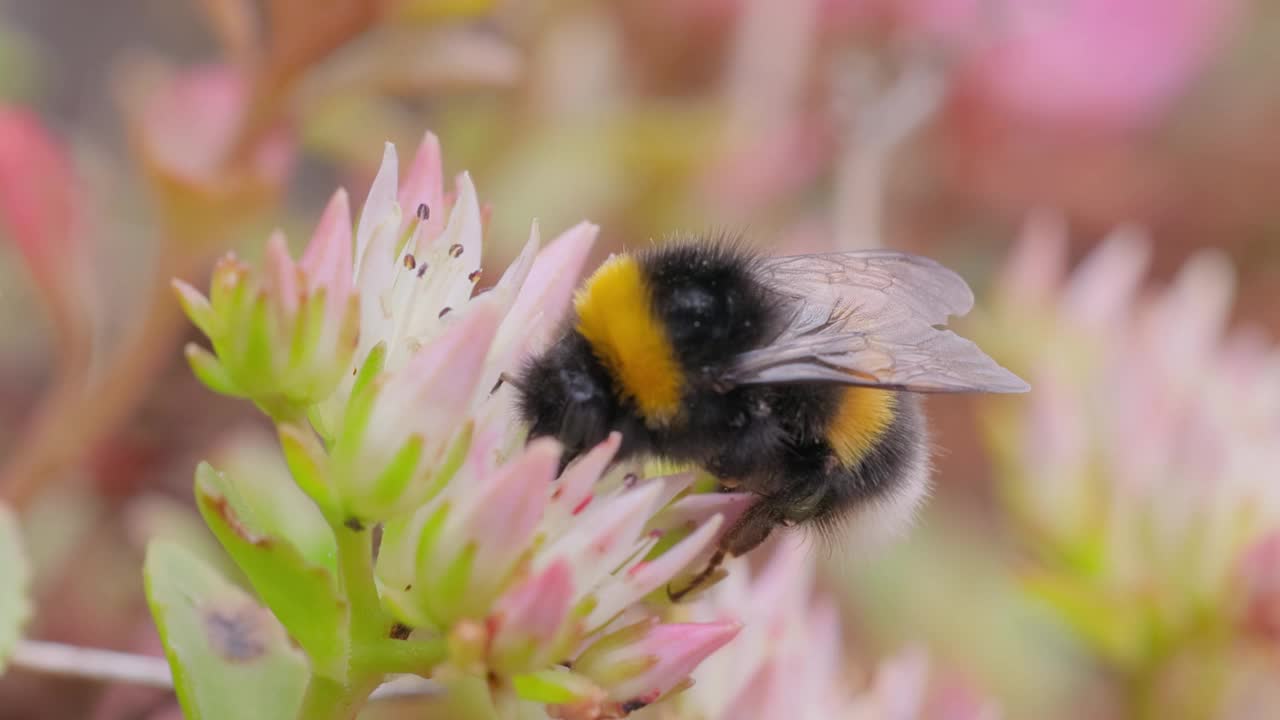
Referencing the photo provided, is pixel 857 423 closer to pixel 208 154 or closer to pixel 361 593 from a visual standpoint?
pixel 361 593

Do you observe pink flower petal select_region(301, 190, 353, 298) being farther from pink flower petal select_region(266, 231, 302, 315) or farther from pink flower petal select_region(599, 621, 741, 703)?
pink flower petal select_region(599, 621, 741, 703)

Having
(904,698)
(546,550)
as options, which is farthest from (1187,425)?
(546,550)

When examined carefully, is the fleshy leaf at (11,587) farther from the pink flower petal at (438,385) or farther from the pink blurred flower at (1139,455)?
the pink blurred flower at (1139,455)

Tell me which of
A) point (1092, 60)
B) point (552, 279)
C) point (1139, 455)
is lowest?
point (1139, 455)

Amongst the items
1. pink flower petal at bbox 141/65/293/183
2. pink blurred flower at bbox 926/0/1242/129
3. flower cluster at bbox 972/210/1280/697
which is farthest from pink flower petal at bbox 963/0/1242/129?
pink flower petal at bbox 141/65/293/183

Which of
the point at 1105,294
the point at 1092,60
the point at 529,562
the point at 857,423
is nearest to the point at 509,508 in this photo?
the point at 529,562

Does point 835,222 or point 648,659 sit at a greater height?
point 835,222

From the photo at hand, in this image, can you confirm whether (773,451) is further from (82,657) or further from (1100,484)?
(1100,484)

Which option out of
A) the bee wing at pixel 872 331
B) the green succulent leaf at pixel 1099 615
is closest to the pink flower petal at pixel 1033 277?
the green succulent leaf at pixel 1099 615
